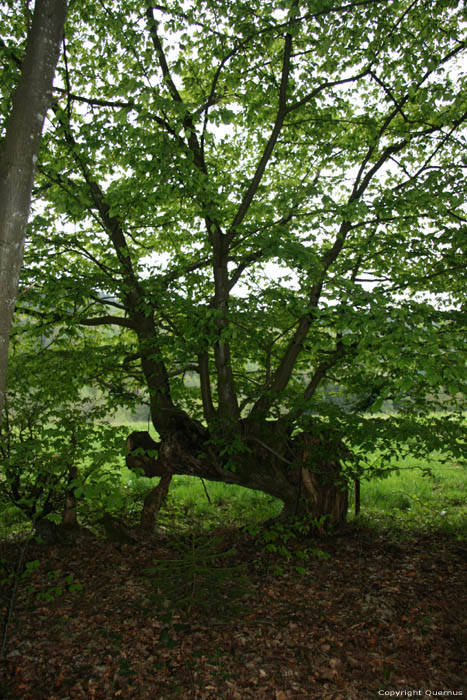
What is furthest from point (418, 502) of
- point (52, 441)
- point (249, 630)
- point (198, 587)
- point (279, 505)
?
point (52, 441)

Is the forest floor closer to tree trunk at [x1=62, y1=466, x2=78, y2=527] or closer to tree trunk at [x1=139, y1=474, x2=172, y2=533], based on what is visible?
tree trunk at [x1=62, y1=466, x2=78, y2=527]

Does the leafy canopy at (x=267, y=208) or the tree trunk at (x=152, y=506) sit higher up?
the leafy canopy at (x=267, y=208)

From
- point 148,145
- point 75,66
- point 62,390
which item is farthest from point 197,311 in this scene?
point 75,66

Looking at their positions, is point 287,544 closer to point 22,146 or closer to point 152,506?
point 152,506

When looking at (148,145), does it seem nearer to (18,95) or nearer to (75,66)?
(18,95)

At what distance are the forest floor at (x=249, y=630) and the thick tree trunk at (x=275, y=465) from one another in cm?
89

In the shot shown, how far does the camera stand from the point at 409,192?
5797 millimetres

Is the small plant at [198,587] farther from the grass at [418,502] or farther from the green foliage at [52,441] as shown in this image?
the grass at [418,502]

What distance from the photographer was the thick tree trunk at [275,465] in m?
7.39

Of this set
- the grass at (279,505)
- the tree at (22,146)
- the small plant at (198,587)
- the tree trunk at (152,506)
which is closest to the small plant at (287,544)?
the grass at (279,505)

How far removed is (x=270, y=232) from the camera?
219 inches

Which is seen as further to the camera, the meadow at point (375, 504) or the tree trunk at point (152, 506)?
the meadow at point (375, 504)

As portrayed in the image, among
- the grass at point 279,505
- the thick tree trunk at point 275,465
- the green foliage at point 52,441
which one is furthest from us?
the grass at point 279,505

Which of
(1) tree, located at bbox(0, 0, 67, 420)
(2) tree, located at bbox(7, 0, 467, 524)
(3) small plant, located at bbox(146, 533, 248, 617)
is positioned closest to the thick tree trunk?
(2) tree, located at bbox(7, 0, 467, 524)
